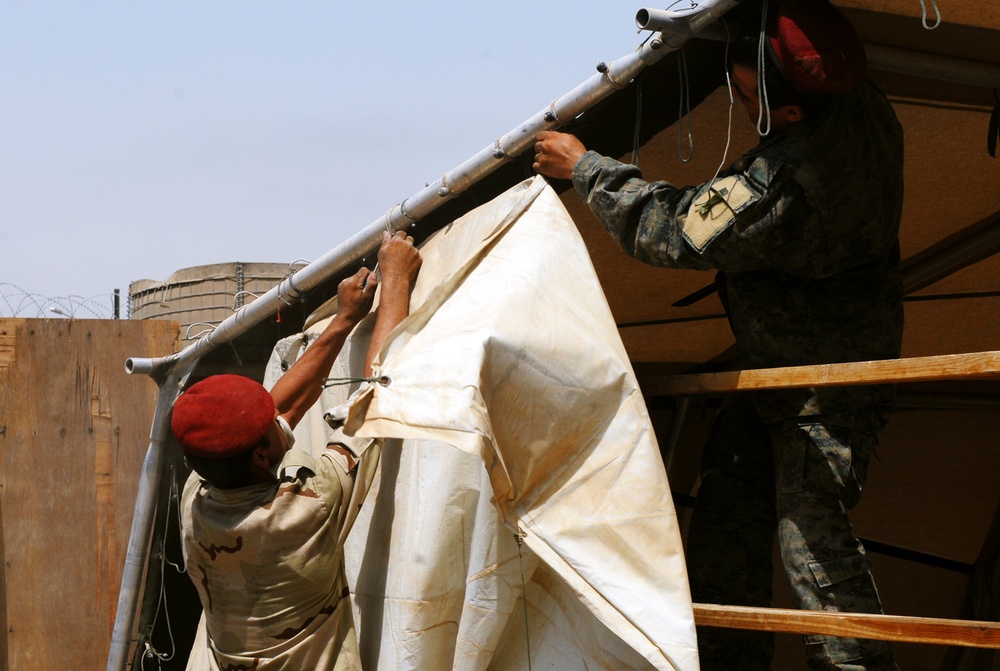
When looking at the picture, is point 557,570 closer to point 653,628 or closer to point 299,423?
point 653,628

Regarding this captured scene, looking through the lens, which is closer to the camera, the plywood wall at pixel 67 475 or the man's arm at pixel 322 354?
the man's arm at pixel 322 354

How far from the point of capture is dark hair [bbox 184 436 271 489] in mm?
2633

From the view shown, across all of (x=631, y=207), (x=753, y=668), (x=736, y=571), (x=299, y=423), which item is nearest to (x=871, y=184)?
(x=631, y=207)

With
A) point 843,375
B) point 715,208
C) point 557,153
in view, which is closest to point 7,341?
point 557,153

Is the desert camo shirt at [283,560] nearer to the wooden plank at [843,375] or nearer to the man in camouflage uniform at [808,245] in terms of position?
the wooden plank at [843,375]

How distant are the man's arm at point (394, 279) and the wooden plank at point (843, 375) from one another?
27.6 inches

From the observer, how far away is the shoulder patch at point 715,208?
7.42ft

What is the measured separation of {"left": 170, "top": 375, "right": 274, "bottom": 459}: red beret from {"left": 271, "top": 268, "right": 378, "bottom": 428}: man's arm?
396 millimetres

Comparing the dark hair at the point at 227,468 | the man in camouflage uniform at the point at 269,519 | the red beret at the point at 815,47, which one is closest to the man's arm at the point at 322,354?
the man in camouflage uniform at the point at 269,519

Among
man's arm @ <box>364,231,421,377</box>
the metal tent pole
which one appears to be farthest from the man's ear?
the metal tent pole

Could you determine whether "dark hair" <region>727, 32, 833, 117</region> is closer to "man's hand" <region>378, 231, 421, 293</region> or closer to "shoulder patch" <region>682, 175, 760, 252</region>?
"shoulder patch" <region>682, 175, 760, 252</region>

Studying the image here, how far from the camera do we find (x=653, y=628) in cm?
198

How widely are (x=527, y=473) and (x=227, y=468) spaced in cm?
92

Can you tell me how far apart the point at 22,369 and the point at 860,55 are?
3781 mm
